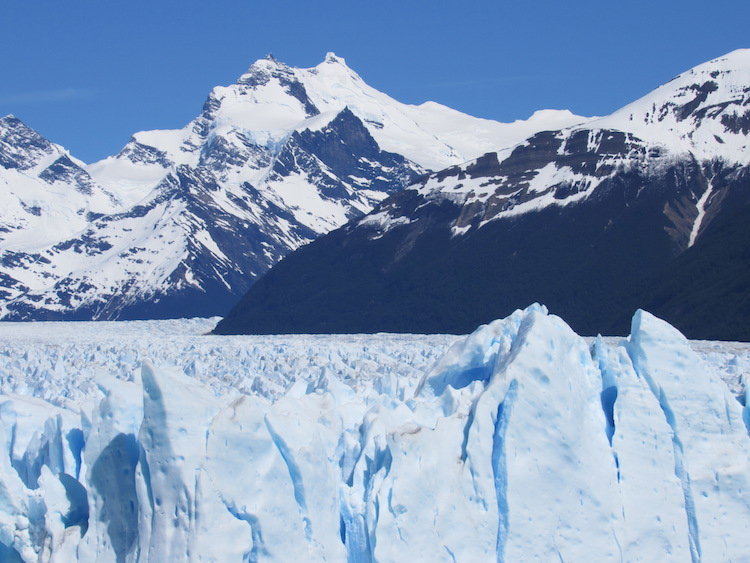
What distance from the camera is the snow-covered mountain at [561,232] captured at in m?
85.4

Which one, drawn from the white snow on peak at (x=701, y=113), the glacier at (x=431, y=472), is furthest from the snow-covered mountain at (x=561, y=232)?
the glacier at (x=431, y=472)

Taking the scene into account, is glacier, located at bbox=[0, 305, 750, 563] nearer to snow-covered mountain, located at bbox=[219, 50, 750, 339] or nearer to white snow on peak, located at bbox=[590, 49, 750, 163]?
snow-covered mountain, located at bbox=[219, 50, 750, 339]

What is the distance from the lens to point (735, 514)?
69.7 feet

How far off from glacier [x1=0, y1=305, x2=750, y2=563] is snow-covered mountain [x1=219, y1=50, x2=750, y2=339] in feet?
174

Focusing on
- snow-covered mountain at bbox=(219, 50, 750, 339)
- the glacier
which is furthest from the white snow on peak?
the glacier

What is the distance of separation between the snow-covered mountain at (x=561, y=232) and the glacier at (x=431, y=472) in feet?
174

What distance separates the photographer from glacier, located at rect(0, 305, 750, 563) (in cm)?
2053

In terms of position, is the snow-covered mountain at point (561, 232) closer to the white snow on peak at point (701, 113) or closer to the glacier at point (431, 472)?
the white snow on peak at point (701, 113)

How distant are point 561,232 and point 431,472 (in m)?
76.0

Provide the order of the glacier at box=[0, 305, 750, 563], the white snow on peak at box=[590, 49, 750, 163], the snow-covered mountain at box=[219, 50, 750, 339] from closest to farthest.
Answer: the glacier at box=[0, 305, 750, 563] < the snow-covered mountain at box=[219, 50, 750, 339] < the white snow on peak at box=[590, 49, 750, 163]

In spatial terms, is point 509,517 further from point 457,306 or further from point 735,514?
point 457,306

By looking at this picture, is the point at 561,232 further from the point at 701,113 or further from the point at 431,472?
the point at 431,472

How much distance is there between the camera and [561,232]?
95.1 m

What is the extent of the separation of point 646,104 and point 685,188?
49.4ft
